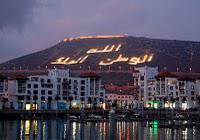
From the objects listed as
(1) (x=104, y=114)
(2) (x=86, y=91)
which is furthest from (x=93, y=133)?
(2) (x=86, y=91)

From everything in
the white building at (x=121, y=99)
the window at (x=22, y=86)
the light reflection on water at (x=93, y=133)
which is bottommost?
the light reflection on water at (x=93, y=133)

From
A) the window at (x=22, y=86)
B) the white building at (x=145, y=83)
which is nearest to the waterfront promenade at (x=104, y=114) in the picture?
the window at (x=22, y=86)

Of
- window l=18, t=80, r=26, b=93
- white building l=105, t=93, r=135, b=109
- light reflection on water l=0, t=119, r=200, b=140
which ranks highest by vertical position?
window l=18, t=80, r=26, b=93

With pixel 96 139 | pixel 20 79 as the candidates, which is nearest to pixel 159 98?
pixel 20 79

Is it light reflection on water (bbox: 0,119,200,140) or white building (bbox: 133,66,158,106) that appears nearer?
light reflection on water (bbox: 0,119,200,140)

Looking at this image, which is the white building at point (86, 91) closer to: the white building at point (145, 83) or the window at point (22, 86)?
the window at point (22, 86)

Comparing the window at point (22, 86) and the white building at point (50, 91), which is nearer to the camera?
the white building at point (50, 91)

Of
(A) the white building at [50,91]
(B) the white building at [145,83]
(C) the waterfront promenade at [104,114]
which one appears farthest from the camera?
(B) the white building at [145,83]

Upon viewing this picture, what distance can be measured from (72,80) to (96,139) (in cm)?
8052

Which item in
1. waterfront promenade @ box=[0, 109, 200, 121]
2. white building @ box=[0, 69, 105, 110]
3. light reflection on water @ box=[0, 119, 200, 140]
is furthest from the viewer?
white building @ box=[0, 69, 105, 110]

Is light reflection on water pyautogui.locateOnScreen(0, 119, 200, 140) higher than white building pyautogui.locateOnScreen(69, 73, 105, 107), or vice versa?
white building pyautogui.locateOnScreen(69, 73, 105, 107)

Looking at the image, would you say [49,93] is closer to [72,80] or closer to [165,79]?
[72,80]

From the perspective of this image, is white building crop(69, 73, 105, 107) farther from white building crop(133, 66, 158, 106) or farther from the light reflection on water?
the light reflection on water

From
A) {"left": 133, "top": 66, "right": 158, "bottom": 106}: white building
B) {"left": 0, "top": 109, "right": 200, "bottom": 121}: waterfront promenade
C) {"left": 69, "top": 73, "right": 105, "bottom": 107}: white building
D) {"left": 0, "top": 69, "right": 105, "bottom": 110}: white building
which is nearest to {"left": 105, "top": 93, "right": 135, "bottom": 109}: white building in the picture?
{"left": 133, "top": 66, "right": 158, "bottom": 106}: white building
